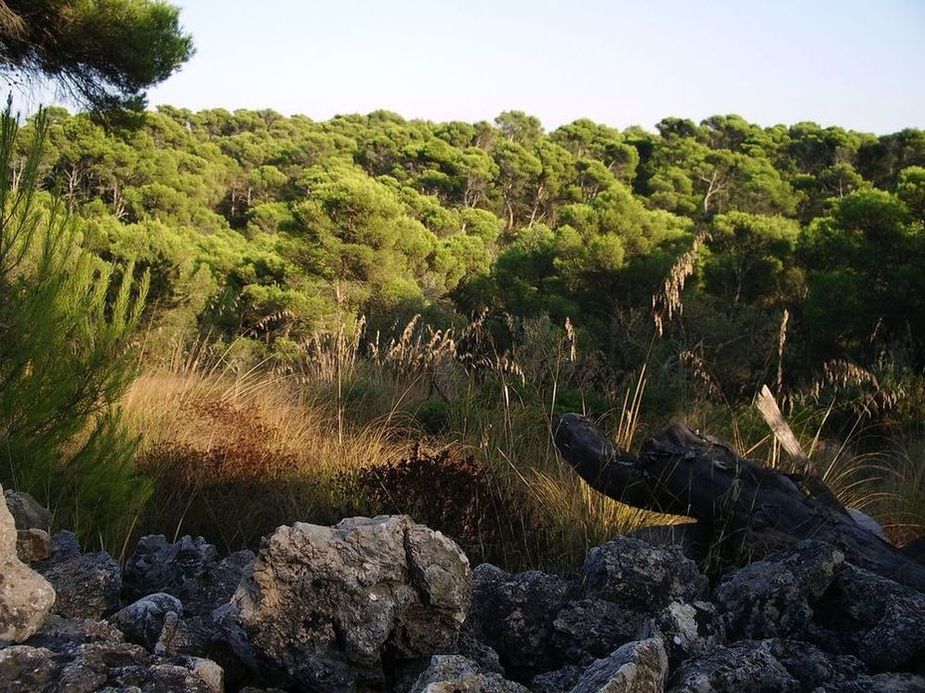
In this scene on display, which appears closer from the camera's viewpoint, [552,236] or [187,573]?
Answer: [187,573]

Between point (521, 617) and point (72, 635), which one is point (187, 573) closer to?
point (72, 635)

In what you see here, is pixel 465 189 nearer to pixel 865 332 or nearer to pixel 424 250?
pixel 424 250

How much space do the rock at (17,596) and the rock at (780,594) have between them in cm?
181

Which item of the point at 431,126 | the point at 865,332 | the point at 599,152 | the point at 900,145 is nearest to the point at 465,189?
the point at 599,152

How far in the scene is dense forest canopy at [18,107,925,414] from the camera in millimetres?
13596

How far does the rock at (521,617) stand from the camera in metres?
2.50

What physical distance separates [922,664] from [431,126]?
58.1 metres

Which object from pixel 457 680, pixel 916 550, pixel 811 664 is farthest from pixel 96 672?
pixel 916 550

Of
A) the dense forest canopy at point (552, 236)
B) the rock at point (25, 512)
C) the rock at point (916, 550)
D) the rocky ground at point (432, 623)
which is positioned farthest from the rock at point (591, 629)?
the dense forest canopy at point (552, 236)

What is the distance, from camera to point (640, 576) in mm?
2605

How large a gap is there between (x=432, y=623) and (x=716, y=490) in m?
1.64

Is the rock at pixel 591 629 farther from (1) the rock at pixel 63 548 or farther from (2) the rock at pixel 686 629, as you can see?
(1) the rock at pixel 63 548

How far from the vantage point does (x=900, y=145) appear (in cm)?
3616

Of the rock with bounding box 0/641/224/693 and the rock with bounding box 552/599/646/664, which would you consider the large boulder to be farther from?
the rock with bounding box 0/641/224/693
